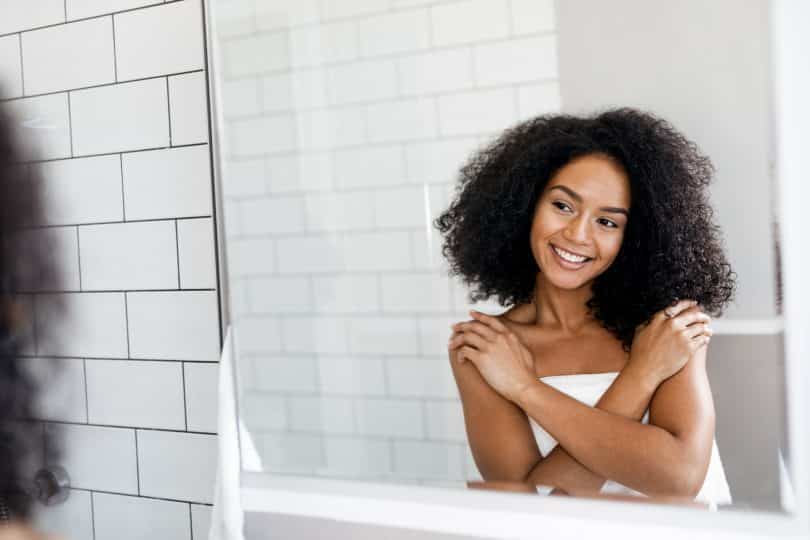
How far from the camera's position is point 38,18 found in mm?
1235

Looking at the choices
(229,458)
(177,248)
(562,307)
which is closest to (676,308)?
(562,307)

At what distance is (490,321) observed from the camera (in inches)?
35.4

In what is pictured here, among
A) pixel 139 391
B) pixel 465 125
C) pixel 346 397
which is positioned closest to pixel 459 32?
pixel 465 125

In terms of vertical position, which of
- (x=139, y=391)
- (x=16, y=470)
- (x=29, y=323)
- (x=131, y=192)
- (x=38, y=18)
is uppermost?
(x=38, y=18)

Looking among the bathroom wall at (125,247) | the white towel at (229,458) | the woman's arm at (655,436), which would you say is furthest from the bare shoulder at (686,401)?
the bathroom wall at (125,247)

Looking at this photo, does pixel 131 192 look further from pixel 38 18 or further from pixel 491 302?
pixel 491 302

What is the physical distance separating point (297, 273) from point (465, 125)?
0.30 m

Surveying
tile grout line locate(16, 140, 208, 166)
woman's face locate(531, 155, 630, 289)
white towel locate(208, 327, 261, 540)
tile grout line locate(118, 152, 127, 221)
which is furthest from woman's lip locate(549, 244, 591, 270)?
tile grout line locate(118, 152, 127, 221)

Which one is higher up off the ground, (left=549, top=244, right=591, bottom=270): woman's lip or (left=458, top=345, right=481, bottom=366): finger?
(left=549, top=244, right=591, bottom=270): woman's lip

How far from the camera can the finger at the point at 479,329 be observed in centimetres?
90

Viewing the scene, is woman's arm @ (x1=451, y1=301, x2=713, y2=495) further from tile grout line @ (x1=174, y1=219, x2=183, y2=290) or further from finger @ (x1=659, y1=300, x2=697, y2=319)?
tile grout line @ (x1=174, y1=219, x2=183, y2=290)

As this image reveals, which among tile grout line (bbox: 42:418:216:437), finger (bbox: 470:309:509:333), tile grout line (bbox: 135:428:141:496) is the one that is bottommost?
tile grout line (bbox: 135:428:141:496)

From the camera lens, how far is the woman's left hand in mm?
880

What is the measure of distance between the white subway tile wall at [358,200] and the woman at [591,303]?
1.4 inches
